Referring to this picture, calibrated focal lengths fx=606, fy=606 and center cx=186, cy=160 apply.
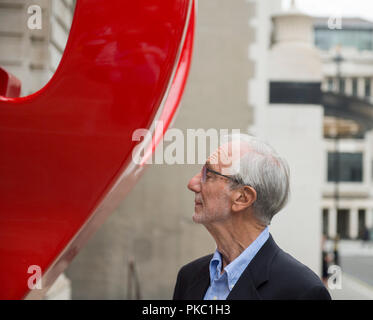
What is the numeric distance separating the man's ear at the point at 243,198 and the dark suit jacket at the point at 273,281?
145 mm

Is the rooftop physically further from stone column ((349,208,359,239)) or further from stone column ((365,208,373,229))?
stone column ((365,208,373,229))

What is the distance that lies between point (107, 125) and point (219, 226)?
68 cm

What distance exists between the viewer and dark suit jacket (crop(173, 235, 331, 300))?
1770mm

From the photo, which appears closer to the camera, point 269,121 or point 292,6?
point 269,121

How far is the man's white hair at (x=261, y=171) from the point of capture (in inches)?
72.9

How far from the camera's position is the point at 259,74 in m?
7.19

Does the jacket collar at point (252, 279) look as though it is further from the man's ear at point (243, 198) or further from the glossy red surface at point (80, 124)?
the glossy red surface at point (80, 124)

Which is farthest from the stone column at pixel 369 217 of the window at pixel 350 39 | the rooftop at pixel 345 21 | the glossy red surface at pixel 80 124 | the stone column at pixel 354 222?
the glossy red surface at pixel 80 124

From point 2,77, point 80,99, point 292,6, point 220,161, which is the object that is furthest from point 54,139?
point 292,6

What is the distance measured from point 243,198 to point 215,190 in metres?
0.09

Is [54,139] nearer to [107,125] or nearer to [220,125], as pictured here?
[107,125]

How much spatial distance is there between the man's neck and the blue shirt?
0.02m

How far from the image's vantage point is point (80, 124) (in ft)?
7.77

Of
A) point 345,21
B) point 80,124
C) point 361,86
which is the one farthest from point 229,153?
point 361,86
